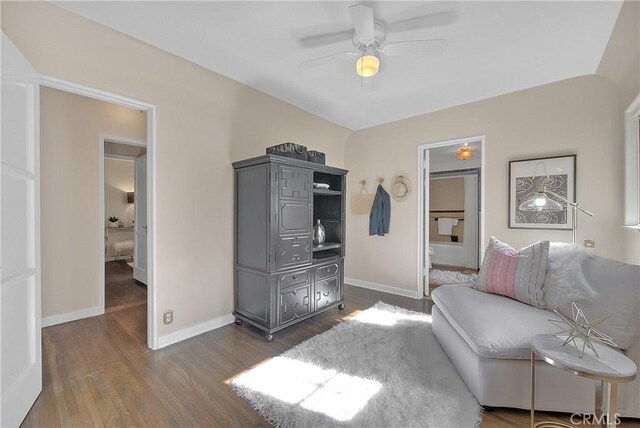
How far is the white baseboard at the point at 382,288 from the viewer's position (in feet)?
12.7

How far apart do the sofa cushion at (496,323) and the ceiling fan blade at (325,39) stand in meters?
2.32

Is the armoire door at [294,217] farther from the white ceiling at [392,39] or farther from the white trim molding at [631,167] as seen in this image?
the white trim molding at [631,167]

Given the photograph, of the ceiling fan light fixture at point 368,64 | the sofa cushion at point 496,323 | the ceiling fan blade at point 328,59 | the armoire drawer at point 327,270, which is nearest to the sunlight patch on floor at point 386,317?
the armoire drawer at point 327,270

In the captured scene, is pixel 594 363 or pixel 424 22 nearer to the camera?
pixel 594 363

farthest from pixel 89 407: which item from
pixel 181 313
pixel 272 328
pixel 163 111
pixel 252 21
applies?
pixel 252 21

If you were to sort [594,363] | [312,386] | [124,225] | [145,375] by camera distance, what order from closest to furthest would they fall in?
1. [594,363]
2. [312,386]
3. [145,375]
4. [124,225]

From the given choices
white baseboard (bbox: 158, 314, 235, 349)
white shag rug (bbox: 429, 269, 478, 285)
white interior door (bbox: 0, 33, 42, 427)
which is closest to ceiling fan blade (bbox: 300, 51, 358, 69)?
white interior door (bbox: 0, 33, 42, 427)

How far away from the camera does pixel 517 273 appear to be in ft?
6.93

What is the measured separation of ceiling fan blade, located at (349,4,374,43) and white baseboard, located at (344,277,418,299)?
128 inches

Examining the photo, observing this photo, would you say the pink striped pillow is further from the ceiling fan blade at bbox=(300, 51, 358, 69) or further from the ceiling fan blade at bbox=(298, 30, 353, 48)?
the ceiling fan blade at bbox=(298, 30, 353, 48)

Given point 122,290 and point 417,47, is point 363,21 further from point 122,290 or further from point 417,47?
point 122,290

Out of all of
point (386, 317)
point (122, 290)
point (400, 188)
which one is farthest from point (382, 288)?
point (122, 290)

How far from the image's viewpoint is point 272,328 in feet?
8.26

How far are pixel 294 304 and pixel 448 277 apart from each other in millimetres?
3284
